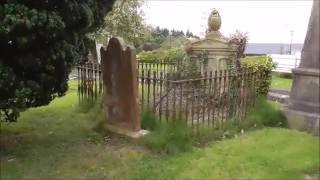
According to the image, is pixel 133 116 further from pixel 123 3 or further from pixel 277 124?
pixel 123 3

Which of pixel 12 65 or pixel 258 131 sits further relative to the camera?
pixel 258 131

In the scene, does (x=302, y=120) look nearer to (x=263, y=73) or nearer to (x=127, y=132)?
(x=263, y=73)

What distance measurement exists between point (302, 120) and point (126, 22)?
55.8 ft

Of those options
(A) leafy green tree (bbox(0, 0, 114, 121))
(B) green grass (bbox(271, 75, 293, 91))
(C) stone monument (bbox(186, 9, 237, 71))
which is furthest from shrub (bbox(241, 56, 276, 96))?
(A) leafy green tree (bbox(0, 0, 114, 121))

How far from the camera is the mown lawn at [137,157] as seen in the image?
5.97 metres

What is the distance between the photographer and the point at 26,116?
9406mm

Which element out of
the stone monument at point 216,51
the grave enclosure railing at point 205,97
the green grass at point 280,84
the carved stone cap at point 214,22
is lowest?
the green grass at point 280,84

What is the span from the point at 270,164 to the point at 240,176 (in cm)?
60

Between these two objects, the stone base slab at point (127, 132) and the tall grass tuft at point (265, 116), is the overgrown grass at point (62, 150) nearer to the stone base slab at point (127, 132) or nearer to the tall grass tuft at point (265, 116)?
the stone base slab at point (127, 132)

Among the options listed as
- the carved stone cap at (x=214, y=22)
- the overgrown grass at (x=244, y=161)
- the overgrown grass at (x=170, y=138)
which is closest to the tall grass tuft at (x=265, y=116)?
the overgrown grass at (x=244, y=161)

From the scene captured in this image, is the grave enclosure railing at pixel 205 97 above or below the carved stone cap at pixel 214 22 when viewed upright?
below

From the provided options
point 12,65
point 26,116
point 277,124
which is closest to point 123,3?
point 26,116

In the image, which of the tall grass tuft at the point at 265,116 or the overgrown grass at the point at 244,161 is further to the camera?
the tall grass tuft at the point at 265,116

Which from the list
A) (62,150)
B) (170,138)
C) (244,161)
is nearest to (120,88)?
(170,138)
